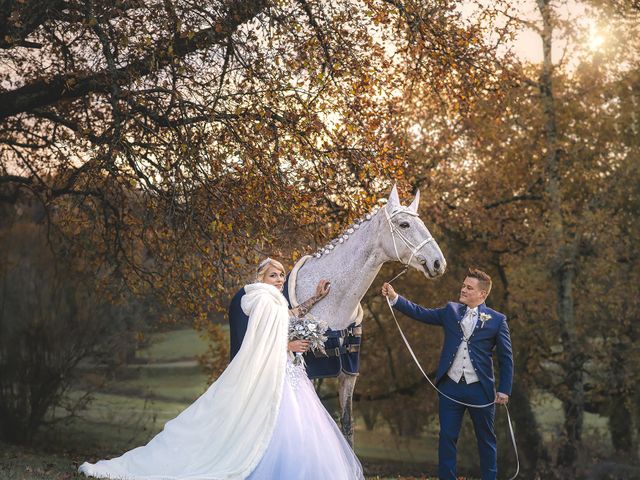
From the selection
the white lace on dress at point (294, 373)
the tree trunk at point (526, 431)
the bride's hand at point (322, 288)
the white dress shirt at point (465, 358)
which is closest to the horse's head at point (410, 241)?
the white dress shirt at point (465, 358)

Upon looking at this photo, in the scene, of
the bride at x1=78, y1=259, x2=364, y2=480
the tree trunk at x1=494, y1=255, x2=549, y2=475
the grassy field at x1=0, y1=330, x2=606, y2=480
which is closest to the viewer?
the bride at x1=78, y1=259, x2=364, y2=480

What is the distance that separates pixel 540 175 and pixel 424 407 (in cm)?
727

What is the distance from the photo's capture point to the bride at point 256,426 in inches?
277

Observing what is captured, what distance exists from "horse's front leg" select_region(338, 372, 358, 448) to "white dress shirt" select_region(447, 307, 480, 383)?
0.99 meters

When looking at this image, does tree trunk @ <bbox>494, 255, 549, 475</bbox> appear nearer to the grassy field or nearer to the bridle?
the grassy field

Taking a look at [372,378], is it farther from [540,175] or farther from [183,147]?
[183,147]

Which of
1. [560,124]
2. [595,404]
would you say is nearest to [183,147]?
[560,124]

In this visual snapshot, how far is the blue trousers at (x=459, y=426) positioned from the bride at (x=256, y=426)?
1050 mm

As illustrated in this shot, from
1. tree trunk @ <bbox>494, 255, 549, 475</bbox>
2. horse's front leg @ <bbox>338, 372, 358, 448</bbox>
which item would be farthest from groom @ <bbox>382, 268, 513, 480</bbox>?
tree trunk @ <bbox>494, 255, 549, 475</bbox>

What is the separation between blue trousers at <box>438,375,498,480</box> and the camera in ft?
26.5

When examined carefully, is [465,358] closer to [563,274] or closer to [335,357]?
[335,357]

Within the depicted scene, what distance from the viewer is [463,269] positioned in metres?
21.7

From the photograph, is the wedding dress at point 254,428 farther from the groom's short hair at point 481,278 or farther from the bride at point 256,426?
the groom's short hair at point 481,278

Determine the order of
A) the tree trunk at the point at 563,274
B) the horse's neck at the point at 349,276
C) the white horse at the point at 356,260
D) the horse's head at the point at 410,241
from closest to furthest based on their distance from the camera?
the horse's head at the point at 410,241
the white horse at the point at 356,260
the horse's neck at the point at 349,276
the tree trunk at the point at 563,274
